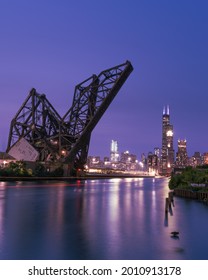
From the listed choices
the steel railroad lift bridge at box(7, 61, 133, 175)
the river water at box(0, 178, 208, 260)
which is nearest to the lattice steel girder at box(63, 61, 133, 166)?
the steel railroad lift bridge at box(7, 61, 133, 175)

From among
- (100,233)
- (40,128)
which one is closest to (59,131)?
(40,128)

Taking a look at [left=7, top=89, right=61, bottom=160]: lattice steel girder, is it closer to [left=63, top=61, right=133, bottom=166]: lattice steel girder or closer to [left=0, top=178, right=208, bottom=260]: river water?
[left=63, top=61, right=133, bottom=166]: lattice steel girder

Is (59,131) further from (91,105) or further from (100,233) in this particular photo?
(100,233)

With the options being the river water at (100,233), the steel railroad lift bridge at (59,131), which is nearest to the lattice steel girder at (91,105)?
the steel railroad lift bridge at (59,131)

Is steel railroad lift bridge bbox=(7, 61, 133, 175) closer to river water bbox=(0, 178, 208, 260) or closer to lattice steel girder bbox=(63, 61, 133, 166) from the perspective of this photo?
lattice steel girder bbox=(63, 61, 133, 166)

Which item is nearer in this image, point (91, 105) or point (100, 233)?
point (100, 233)

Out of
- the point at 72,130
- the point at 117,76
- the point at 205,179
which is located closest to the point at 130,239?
the point at 205,179

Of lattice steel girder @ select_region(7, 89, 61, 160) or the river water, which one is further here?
lattice steel girder @ select_region(7, 89, 61, 160)

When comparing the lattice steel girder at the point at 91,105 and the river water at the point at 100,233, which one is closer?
the river water at the point at 100,233

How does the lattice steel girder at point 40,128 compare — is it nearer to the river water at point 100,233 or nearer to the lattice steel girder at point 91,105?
the lattice steel girder at point 91,105

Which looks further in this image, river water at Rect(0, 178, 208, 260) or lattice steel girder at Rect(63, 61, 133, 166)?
lattice steel girder at Rect(63, 61, 133, 166)

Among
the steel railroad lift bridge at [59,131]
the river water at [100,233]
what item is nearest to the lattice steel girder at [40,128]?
the steel railroad lift bridge at [59,131]
